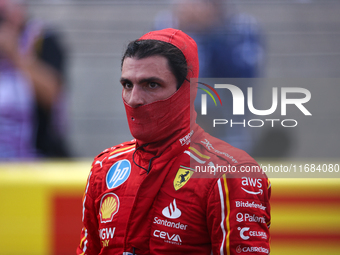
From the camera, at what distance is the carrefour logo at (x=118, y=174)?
5.65 ft

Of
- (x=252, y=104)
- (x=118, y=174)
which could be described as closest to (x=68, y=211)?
(x=118, y=174)

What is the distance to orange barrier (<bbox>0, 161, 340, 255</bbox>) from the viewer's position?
9.57 feet

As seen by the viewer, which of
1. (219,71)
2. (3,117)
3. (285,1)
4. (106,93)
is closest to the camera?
(219,71)

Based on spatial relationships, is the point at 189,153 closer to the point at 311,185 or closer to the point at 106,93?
the point at 311,185

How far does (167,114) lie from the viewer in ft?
5.47

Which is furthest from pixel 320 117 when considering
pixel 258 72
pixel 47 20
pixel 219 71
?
pixel 47 20

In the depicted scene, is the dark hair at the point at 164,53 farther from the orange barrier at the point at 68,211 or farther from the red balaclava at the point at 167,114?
the orange barrier at the point at 68,211

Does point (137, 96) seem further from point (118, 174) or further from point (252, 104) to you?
point (252, 104)

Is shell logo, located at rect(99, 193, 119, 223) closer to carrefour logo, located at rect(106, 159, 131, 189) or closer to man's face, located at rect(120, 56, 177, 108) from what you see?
carrefour logo, located at rect(106, 159, 131, 189)

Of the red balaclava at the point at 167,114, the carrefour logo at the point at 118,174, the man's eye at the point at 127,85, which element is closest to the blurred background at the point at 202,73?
the carrefour logo at the point at 118,174

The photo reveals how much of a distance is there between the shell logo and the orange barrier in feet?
4.63

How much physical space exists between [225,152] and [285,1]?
2.87 m

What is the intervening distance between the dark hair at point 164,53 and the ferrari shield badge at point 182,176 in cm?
37

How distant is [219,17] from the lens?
11.3 feet
